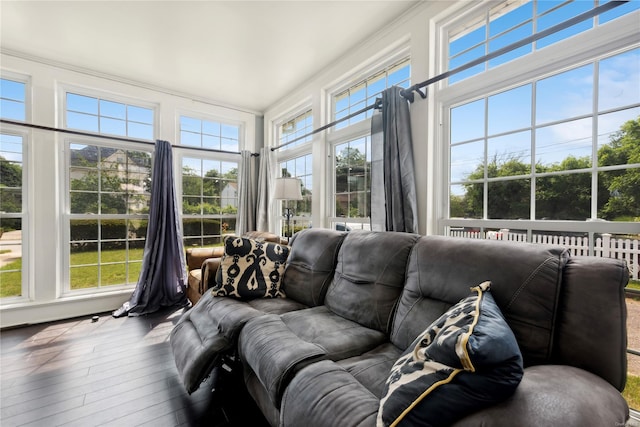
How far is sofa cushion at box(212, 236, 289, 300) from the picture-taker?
2.07m

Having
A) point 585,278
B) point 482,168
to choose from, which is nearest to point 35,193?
point 482,168

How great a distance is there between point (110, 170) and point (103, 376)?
238 cm

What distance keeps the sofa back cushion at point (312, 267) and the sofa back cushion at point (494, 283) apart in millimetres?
640

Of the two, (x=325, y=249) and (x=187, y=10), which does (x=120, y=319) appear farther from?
(x=187, y=10)

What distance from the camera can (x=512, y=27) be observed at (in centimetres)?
176

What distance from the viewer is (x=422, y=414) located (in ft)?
2.39

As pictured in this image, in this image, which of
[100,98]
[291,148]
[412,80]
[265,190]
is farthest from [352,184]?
[100,98]

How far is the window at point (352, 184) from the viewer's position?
8.91ft

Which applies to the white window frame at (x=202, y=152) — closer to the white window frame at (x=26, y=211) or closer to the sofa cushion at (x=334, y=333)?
the white window frame at (x=26, y=211)

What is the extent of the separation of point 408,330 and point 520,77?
1.62m

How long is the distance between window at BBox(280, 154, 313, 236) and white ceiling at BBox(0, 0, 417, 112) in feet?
3.31

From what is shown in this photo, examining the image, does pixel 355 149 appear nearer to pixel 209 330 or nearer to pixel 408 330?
pixel 408 330

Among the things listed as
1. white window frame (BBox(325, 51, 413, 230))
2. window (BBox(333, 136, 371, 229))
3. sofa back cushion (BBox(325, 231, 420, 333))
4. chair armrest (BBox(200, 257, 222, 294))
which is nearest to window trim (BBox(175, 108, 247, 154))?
white window frame (BBox(325, 51, 413, 230))

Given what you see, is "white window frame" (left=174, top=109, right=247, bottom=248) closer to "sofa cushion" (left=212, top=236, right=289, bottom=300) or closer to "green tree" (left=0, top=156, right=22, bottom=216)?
"green tree" (left=0, top=156, right=22, bottom=216)
